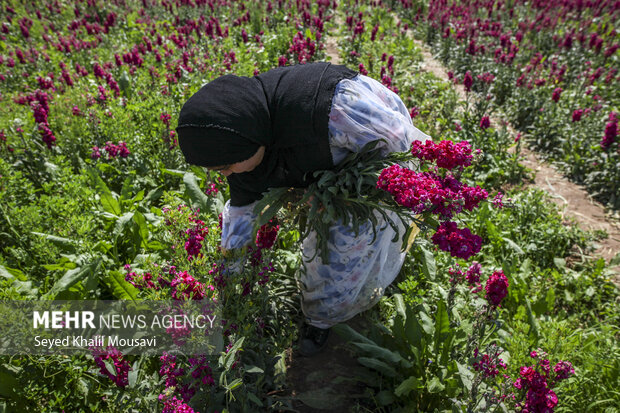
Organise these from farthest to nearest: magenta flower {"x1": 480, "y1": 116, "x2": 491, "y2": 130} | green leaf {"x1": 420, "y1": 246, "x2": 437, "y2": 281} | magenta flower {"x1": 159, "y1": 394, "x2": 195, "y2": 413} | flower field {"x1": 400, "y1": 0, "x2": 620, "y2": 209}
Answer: flower field {"x1": 400, "y1": 0, "x2": 620, "y2": 209} < magenta flower {"x1": 480, "y1": 116, "x2": 491, "y2": 130} < green leaf {"x1": 420, "y1": 246, "x2": 437, "y2": 281} < magenta flower {"x1": 159, "y1": 394, "x2": 195, "y2": 413}

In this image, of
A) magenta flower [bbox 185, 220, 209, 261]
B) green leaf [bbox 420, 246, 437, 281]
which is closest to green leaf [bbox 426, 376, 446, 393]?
green leaf [bbox 420, 246, 437, 281]

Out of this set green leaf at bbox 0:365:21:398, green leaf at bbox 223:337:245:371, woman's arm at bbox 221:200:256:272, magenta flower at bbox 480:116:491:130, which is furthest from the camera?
magenta flower at bbox 480:116:491:130

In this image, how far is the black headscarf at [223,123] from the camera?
1.66 meters

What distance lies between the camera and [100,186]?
122 inches

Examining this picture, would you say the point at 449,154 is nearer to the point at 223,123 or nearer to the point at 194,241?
the point at 223,123

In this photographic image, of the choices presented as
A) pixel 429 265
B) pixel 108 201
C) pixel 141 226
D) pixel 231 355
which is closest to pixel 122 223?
pixel 141 226

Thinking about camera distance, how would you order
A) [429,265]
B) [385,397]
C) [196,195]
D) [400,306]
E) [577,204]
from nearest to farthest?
[385,397], [400,306], [429,265], [196,195], [577,204]

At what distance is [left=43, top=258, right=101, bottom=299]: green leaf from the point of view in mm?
2325

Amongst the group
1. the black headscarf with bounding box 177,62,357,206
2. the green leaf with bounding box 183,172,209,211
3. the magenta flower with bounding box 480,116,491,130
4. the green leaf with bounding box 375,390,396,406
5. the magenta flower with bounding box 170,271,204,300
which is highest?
the black headscarf with bounding box 177,62,357,206

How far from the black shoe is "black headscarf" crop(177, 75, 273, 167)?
136cm

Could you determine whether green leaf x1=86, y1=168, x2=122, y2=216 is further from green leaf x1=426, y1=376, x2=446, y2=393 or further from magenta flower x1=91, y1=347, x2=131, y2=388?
green leaf x1=426, y1=376, x2=446, y2=393

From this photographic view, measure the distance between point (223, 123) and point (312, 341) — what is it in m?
1.62

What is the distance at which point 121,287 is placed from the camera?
236 centimetres

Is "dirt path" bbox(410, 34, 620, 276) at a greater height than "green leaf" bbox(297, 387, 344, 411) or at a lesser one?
lesser
